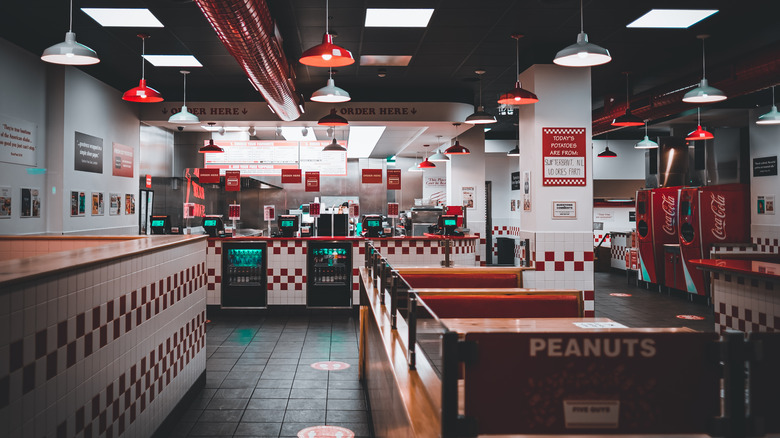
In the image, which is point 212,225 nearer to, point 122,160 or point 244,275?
point 244,275

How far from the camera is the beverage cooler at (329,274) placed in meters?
7.60

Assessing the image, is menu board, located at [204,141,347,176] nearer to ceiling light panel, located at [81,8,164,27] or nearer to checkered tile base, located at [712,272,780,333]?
ceiling light panel, located at [81,8,164,27]

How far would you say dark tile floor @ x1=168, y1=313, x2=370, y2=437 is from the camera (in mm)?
3615

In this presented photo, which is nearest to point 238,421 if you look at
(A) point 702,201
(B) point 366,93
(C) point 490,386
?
(C) point 490,386

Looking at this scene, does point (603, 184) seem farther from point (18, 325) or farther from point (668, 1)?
point (18, 325)

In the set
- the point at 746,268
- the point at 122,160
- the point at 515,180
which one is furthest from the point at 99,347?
the point at 515,180

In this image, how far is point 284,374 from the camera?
4.74 m

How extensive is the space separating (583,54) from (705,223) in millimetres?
5762

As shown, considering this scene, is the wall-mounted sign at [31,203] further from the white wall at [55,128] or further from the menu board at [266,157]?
the menu board at [266,157]

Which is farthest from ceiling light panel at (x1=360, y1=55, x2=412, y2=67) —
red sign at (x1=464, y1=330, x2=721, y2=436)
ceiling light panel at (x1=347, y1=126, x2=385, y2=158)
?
red sign at (x1=464, y1=330, x2=721, y2=436)

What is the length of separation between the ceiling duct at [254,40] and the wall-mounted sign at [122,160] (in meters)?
2.81

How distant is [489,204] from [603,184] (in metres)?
3.23

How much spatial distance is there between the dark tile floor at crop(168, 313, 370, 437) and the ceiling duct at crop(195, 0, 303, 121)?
3.03 meters

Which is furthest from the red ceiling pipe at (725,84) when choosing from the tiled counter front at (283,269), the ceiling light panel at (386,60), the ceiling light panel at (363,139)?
the ceiling light panel at (363,139)
